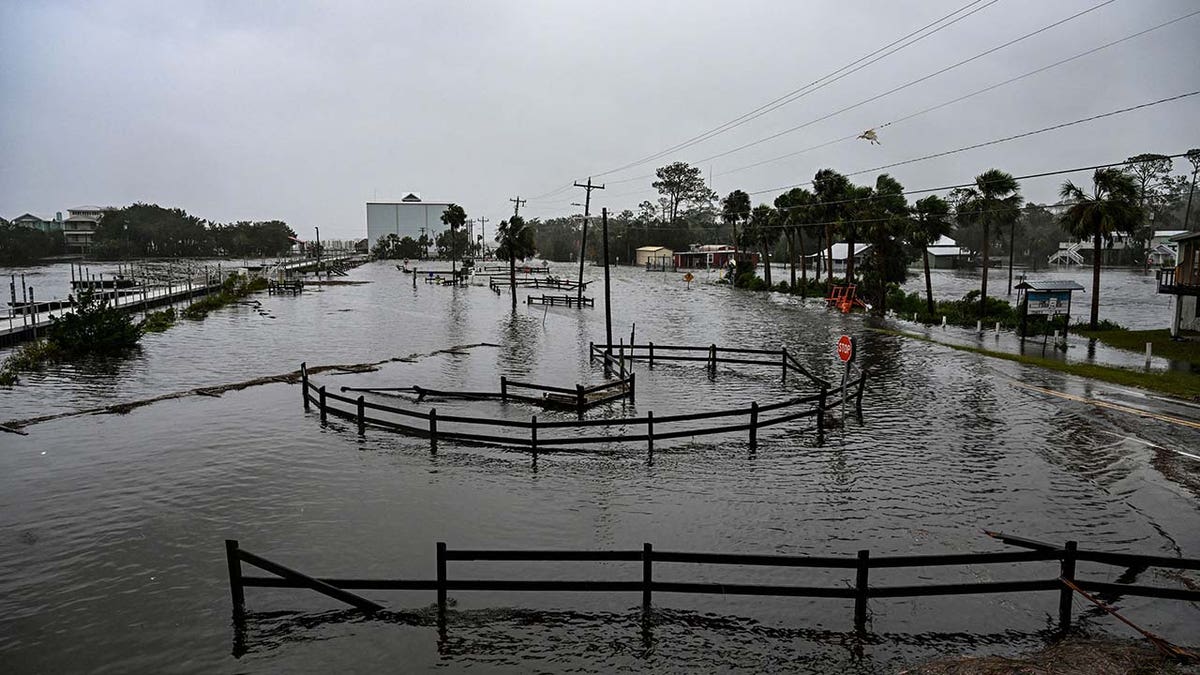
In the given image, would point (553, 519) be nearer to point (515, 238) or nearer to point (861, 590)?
point (861, 590)

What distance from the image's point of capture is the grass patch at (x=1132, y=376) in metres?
27.6

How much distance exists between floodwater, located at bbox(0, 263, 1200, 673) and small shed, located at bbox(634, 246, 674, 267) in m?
148

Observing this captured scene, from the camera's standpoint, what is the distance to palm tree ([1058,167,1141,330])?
45.4 meters

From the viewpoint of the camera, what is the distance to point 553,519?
1510 cm

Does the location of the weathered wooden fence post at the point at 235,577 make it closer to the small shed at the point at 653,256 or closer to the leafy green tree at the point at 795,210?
the leafy green tree at the point at 795,210

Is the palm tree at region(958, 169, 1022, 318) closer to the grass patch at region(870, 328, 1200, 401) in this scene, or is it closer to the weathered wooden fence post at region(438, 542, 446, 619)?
the grass patch at region(870, 328, 1200, 401)

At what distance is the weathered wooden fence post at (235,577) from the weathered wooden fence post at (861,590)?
9.21 m

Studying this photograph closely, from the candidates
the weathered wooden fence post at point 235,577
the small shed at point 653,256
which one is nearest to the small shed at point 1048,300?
the weathered wooden fence post at point 235,577

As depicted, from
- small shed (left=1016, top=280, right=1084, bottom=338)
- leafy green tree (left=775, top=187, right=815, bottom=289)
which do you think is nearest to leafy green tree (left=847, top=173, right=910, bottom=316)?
leafy green tree (left=775, top=187, right=815, bottom=289)

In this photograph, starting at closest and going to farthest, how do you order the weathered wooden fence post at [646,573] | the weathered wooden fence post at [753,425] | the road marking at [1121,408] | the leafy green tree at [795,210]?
the weathered wooden fence post at [646,573] < the weathered wooden fence post at [753,425] < the road marking at [1121,408] < the leafy green tree at [795,210]

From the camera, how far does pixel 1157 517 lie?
15.1m

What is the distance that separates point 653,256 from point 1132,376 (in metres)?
150

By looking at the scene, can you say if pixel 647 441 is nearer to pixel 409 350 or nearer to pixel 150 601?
pixel 150 601

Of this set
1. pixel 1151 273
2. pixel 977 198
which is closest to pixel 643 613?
pixel 977 198
